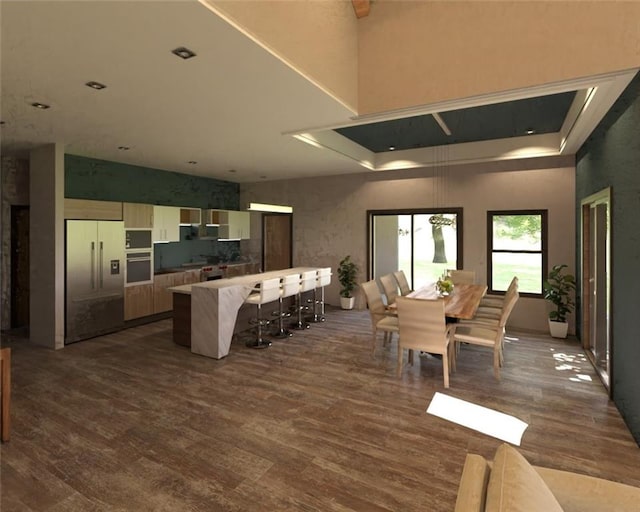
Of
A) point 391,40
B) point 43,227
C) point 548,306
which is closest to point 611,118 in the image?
Answer: point 391,40

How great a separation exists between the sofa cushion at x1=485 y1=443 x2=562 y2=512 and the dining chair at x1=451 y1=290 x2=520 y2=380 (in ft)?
9.15

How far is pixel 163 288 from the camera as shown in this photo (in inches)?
261

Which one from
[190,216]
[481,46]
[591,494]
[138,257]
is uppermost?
[481,46]

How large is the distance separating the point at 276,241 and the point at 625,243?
694 cm

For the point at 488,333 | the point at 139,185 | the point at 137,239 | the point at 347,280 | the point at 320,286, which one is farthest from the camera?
the point at 347,280

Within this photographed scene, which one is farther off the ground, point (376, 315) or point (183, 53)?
point (183, 53)

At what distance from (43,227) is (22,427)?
3.19m

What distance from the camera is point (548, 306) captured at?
19.5 feet

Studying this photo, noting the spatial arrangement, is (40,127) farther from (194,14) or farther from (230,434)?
(230,434)

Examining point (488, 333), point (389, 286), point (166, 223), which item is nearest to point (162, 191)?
point (166, 223)

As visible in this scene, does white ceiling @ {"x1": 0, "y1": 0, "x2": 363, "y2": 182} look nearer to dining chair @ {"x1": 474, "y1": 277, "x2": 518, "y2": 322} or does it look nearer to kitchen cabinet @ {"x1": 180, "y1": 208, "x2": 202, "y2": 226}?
kitchen cabinet @ {"x1": 180, "y1": 208, "x2": 202, "y2": 226}

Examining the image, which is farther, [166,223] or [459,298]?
Result: [166,223]

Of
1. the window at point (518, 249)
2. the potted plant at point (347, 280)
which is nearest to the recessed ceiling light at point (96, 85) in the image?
the potted plant at point (347, 280)

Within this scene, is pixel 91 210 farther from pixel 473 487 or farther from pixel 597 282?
pixel 597 282
